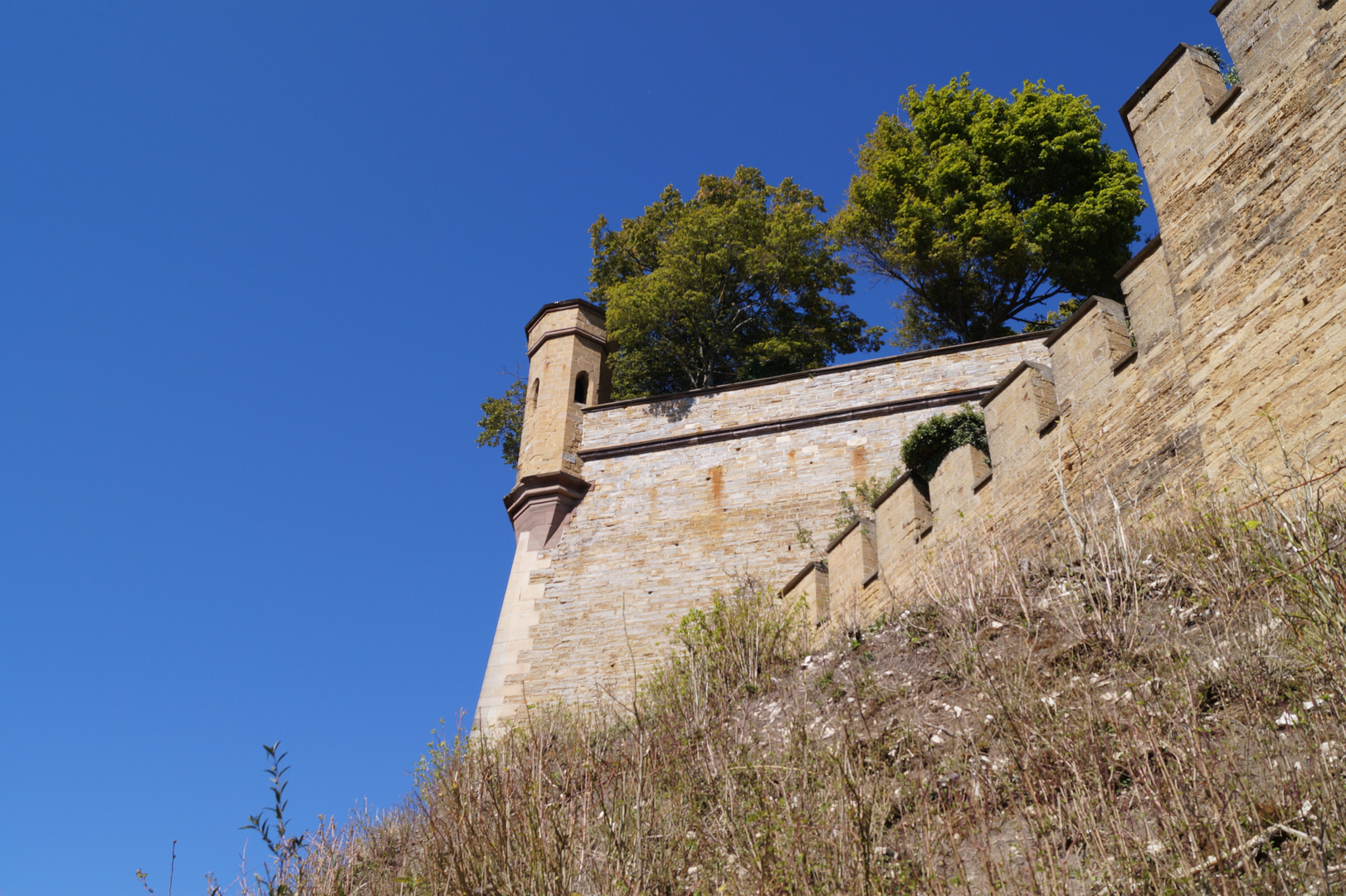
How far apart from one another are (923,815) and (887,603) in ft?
16.7

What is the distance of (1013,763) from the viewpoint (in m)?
4.79

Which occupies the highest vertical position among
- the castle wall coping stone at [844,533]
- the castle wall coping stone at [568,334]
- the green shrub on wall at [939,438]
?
the castle wall coping stone at [568,334]

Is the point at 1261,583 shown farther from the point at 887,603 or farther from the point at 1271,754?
the point at 887,603

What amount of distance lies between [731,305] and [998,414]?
9.24 meters

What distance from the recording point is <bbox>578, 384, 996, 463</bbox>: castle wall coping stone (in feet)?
46.6

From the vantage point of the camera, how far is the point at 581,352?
17.0 m

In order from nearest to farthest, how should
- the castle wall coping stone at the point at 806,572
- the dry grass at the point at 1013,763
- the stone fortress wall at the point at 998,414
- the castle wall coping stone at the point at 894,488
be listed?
1. the dry grass at the point at 1013,763
2. the stone fortress wall at the point at 998,414
3. the castle wall coping stone at the point at 894,488
4. the castle wall coping stone at the point at 806,572

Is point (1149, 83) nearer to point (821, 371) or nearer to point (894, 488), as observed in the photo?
point (894, 488)

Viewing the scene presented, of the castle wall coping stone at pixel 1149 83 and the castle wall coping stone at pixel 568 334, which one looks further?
the castle wall coping stone at pixel 568 334

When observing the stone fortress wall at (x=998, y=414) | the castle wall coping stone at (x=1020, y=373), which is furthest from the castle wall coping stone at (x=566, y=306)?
the castle wall coping stone at (x=1020, y=373)

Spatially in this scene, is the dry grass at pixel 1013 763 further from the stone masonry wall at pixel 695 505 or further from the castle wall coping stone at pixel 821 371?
the castle wall coping stone at pixel 821 371

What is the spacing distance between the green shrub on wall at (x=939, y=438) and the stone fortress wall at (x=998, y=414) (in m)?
1.47

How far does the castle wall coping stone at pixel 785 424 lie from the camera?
14.2 metres

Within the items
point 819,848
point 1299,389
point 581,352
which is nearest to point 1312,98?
point 1299,389
